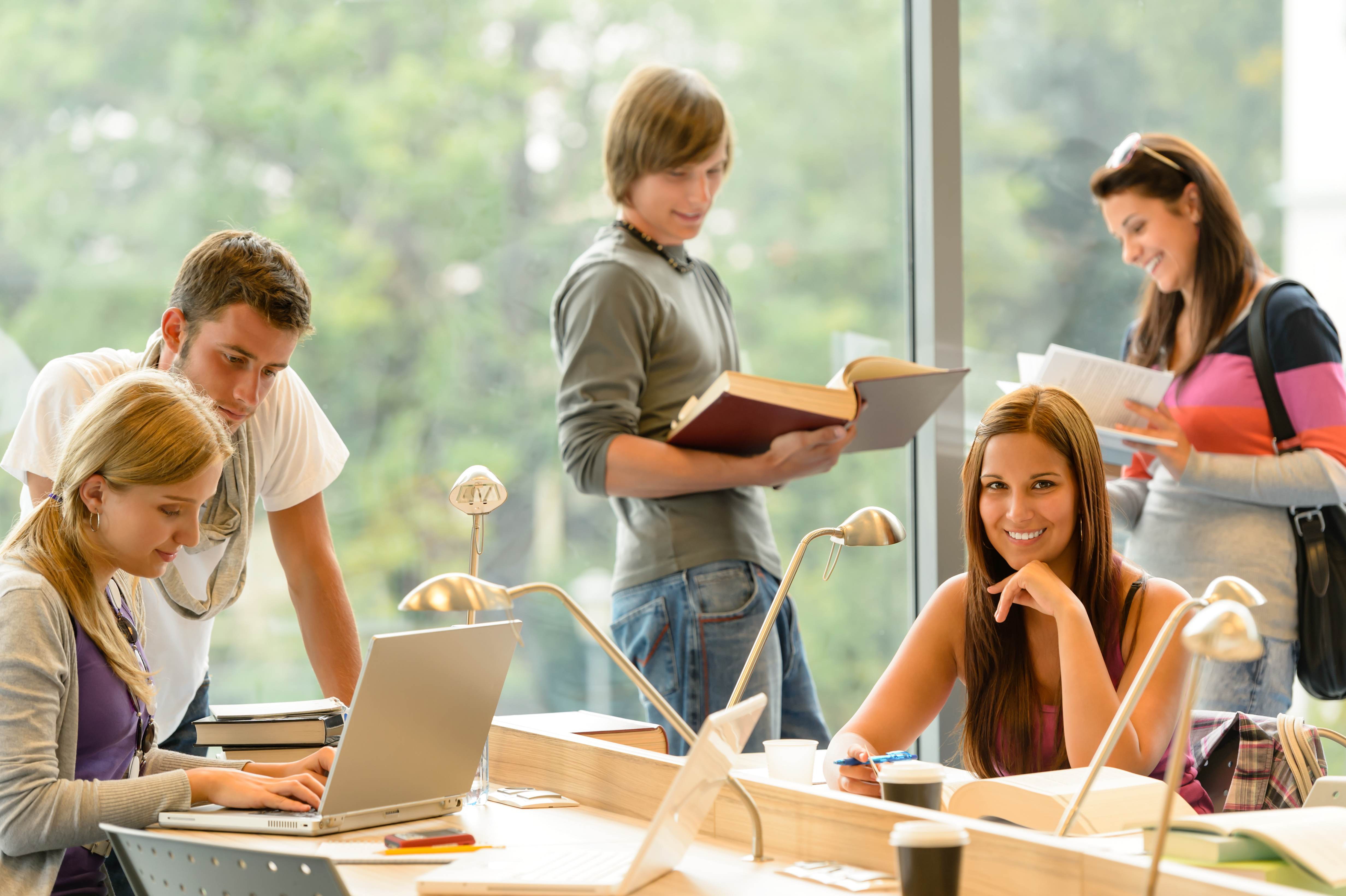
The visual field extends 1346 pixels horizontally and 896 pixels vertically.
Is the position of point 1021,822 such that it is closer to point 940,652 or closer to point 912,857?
point 912,857

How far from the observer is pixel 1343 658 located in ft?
7.98

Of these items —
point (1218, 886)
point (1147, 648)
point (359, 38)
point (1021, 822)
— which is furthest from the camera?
point (359, 38)

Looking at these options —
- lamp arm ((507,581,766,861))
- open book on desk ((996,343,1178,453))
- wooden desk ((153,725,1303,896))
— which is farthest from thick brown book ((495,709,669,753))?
open book on desk ((996,343,1178,453))

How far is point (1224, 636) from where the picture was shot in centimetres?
93

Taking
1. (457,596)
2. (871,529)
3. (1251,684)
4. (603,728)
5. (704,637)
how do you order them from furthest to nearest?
(1251,684) → (704,637) → (603,728) → (871,529) → (457,596)

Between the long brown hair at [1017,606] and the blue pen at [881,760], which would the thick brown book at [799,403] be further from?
the blue pen at [881,760]

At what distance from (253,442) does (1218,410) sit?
187cm

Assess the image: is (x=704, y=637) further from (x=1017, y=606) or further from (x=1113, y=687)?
(x=1113, y=687)

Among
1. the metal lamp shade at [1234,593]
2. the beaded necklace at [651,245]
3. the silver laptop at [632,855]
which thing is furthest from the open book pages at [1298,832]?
the beaded necklace at [651,245]

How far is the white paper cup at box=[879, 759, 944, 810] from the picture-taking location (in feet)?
4.38

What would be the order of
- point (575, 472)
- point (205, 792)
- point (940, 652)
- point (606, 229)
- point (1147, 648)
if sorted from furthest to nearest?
point (606, 229) < point (575, 472) < point (940, 652) < point (1147, 648) < point (205, 792)

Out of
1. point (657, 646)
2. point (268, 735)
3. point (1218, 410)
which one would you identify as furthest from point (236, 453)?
point (1218, 410)

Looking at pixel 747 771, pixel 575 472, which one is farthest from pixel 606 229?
pixel 747 771

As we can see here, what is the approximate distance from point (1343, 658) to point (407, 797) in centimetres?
185
